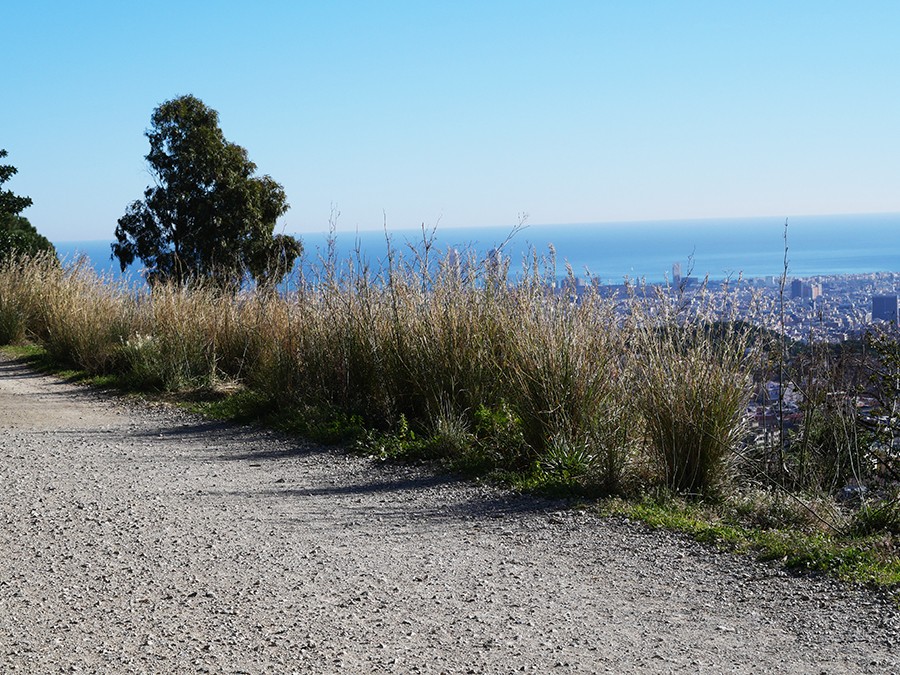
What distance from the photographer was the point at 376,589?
4.66 m

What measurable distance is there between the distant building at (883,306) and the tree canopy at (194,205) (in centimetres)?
1888

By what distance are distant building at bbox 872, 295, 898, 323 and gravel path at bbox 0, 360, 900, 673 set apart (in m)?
3.81

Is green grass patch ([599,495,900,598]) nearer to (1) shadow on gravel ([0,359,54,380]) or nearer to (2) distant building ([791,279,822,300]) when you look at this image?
(2) distant building ([791,279,822,300])

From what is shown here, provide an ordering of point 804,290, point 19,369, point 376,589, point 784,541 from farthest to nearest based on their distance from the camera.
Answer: point 19,369, point 804,290, point 784,541, point 376,589

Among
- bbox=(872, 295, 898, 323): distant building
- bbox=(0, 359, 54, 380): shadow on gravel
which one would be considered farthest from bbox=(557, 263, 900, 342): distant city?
bbox=(0, 359, 54, 380): shadow on gravel

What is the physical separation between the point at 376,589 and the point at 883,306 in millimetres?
6165

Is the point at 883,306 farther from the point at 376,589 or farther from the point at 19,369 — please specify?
the point at 19,369

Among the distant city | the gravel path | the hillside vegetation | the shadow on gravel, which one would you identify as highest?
the distant city

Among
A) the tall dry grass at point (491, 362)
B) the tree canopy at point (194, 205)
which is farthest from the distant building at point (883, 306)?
the tree canopy at point (194, 205)

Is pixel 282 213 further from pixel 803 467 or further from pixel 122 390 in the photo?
pixel 803 467

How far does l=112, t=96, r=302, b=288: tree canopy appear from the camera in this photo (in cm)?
2619

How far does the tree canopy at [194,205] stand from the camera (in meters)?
26.2

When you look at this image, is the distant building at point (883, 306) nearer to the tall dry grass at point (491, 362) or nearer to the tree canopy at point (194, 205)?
the tall dry grass at point (491, 362)

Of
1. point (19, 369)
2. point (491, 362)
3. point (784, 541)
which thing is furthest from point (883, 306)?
point (19, 369)
